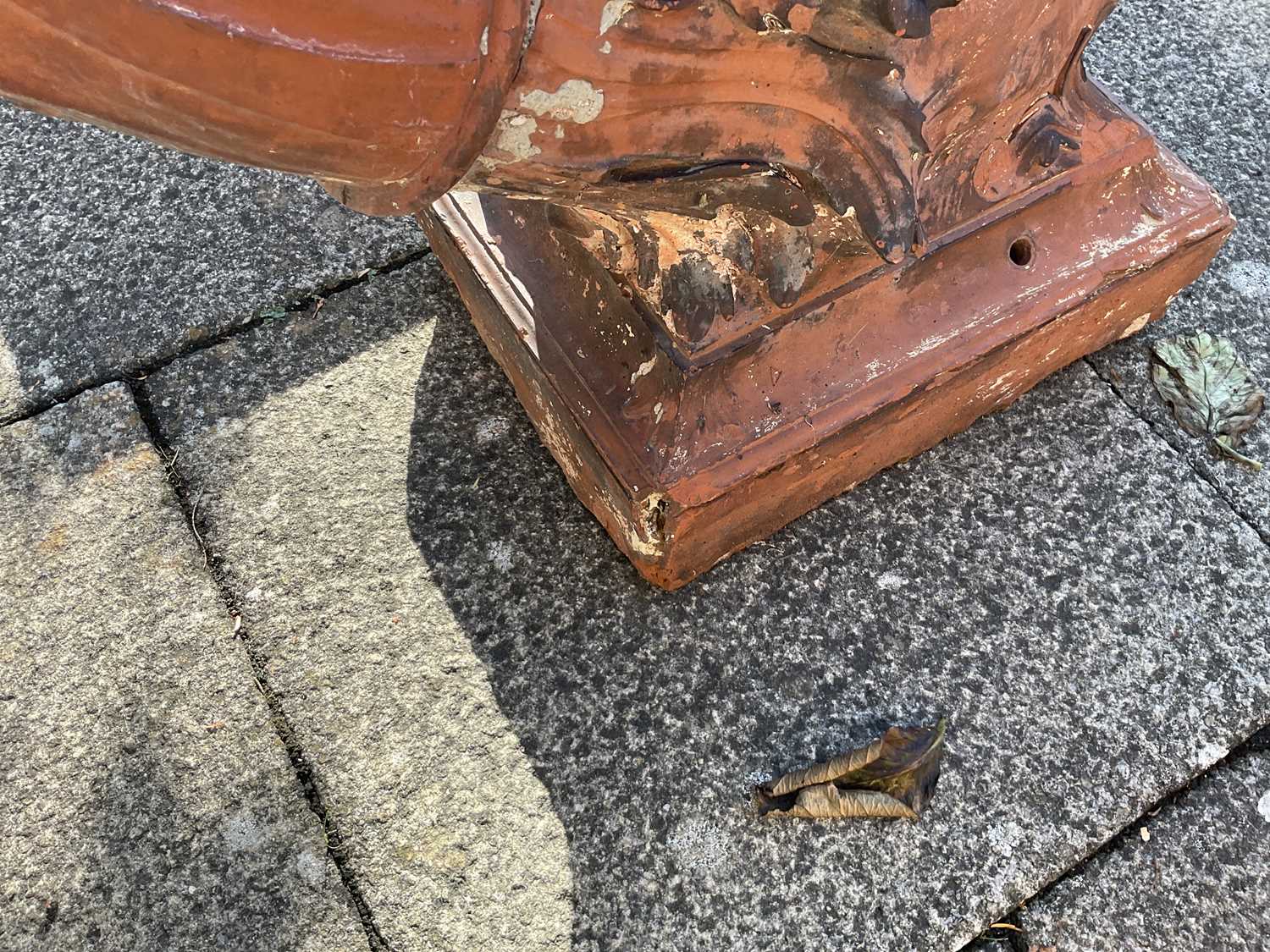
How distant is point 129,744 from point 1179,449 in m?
1.85

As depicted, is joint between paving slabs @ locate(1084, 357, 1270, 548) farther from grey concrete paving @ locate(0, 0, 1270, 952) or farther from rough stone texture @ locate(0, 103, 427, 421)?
rough stone texture @ locate(0, 103, 427, 421)

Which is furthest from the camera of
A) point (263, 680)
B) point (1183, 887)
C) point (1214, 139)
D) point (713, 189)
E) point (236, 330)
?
point (1214, 139)

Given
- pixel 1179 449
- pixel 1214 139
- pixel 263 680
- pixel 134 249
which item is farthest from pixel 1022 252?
pixel 134 249

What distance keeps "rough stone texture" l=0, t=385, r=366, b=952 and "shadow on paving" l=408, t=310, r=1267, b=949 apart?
15.0 inches

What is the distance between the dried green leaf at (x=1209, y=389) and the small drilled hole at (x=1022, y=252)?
Answer: 49 centimetres

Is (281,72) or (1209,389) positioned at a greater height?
(281,72)

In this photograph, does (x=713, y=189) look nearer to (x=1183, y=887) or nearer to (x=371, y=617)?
(x=371, y=617)

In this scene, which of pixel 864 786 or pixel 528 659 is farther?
pixel 528 659

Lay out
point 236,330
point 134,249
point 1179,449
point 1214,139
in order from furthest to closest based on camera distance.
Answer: point 1214,139 < point 134,249 < point 236,330 < point 1179,449

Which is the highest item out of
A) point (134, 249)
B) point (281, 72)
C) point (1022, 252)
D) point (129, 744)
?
point (281, 72)

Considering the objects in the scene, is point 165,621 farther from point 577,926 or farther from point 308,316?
point 577,926

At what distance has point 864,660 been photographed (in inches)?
67.8

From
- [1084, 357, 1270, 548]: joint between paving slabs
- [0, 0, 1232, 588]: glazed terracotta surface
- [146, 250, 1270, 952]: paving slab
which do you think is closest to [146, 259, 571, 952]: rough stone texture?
[146, 250, 1270, 952]: paving slab

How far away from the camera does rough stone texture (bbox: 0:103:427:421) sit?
6.73 ft
